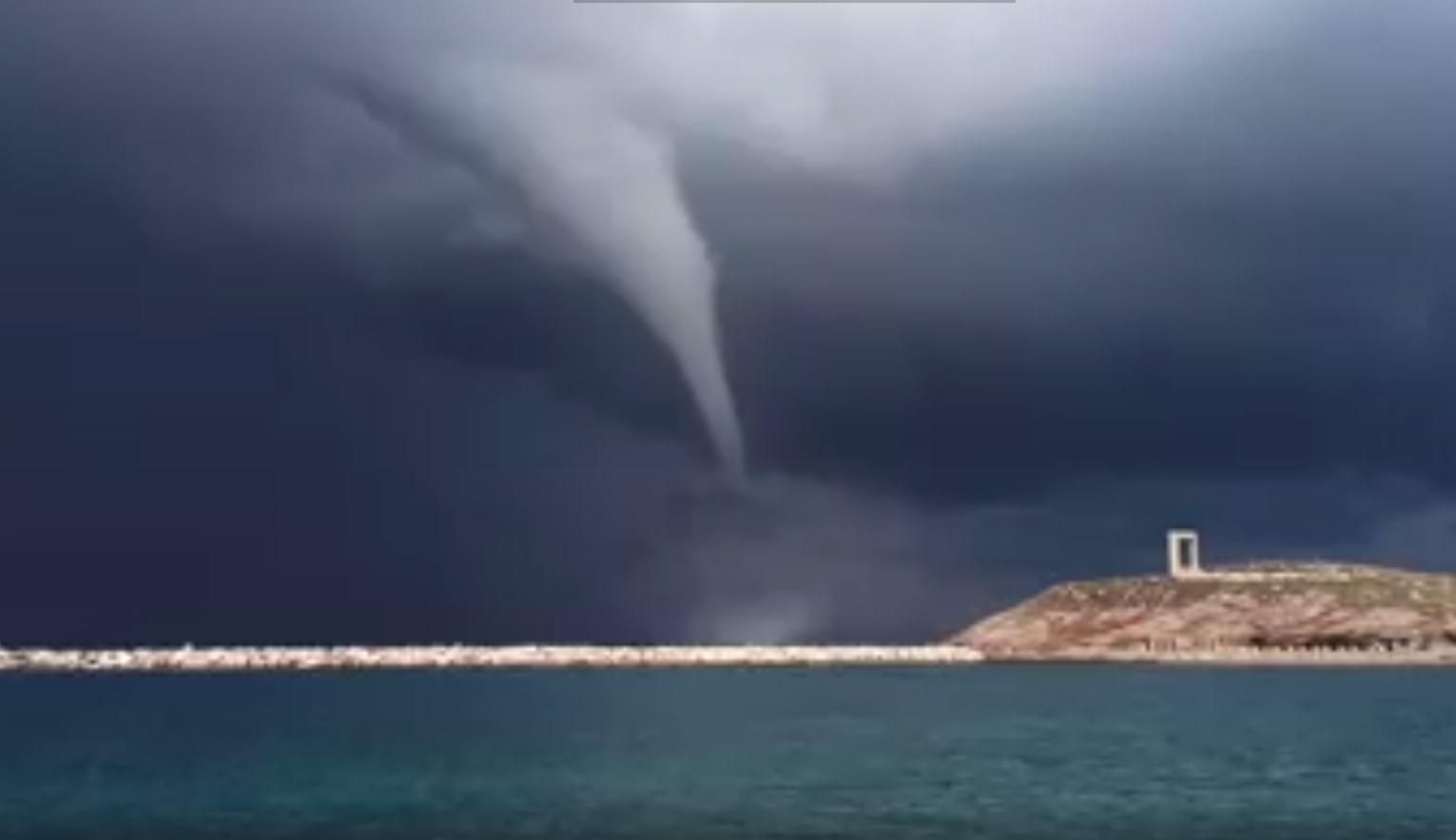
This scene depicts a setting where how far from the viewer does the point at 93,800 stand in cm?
6222

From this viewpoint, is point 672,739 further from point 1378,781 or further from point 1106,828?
point 1106,828

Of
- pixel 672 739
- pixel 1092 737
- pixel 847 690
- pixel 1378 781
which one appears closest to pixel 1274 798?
pixel 1378 781

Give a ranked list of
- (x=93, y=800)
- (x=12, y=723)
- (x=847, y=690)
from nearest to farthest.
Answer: (x=93, y=800) < (x=12, y=723) < (x=847, y=690)

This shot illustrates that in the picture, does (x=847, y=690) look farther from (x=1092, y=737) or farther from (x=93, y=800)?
(x=93, y=800)

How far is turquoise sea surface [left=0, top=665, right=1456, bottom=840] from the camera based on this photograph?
169 ft

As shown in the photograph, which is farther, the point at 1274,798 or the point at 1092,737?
the point at 1092,737

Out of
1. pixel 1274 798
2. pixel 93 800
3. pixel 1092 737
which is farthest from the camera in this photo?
pixel 1092 737

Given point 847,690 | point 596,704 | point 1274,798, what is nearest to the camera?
point 1274,798

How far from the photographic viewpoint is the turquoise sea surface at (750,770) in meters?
51.5

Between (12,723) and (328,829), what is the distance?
290 ft

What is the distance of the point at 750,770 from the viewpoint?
7000cm

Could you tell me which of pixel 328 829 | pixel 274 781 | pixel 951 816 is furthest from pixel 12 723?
pixel 951 816

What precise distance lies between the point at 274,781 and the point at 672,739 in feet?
90.4

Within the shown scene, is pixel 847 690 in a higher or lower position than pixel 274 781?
higher
